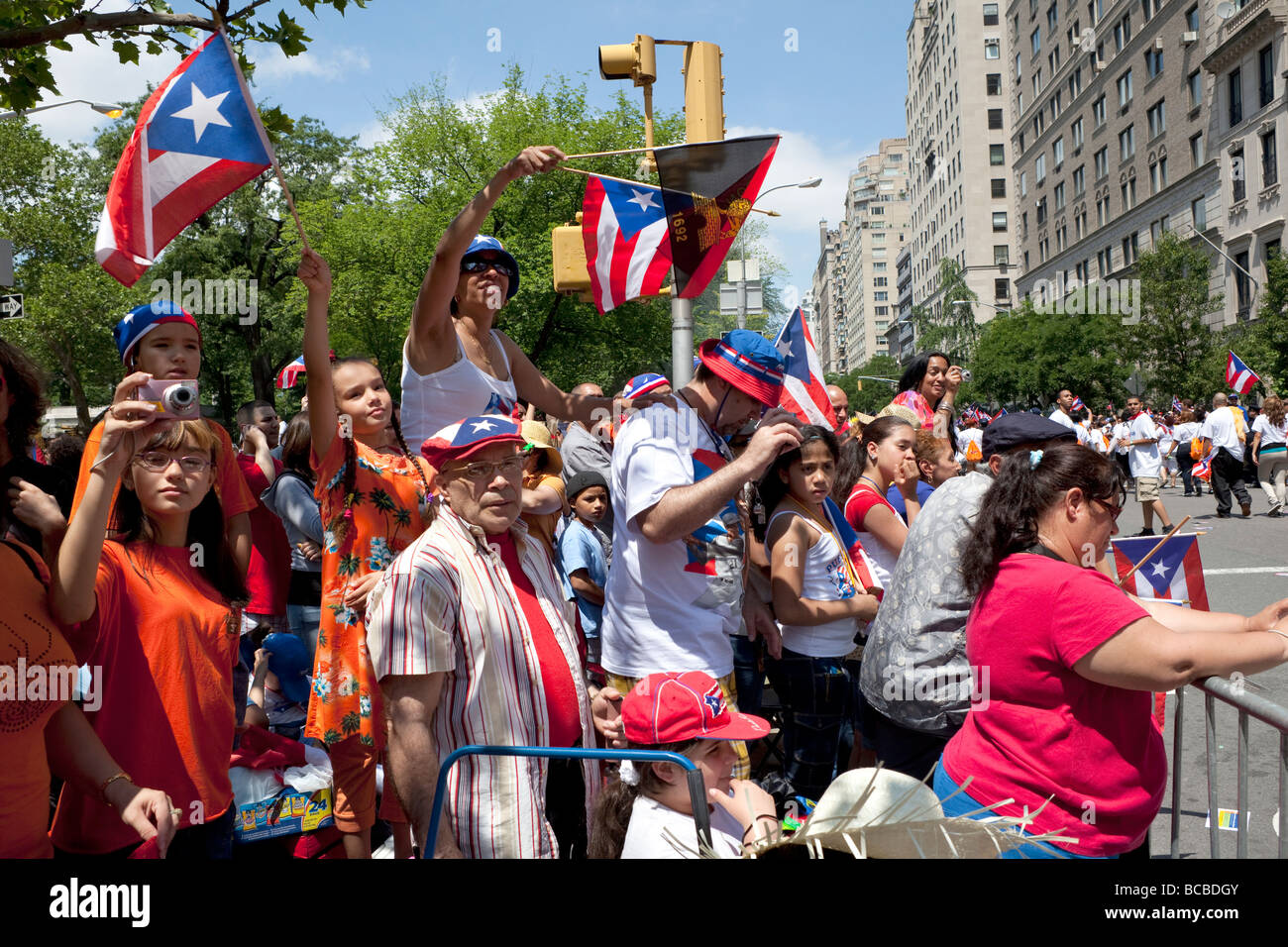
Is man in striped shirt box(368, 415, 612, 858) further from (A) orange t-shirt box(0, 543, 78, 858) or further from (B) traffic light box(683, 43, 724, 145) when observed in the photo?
(B) traffic light box(683, 43, 724, 145)

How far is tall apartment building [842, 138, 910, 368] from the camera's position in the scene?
152375 mm

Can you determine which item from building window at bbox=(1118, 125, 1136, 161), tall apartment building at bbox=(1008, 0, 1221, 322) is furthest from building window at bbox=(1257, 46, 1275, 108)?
building window at bbox=(1118, 125, 1136, 161)

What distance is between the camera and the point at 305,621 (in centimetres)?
533

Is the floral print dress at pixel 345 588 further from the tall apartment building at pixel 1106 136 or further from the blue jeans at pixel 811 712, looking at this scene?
the tall apartment building at pixel 1106 136

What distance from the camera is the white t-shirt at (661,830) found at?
2271mm

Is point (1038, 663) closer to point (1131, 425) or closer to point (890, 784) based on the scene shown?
point (890, 784)

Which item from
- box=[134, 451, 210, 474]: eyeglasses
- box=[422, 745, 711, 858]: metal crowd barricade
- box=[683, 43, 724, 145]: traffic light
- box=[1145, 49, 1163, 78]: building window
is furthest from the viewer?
box=[1145, 49, 1163, 78]: building window

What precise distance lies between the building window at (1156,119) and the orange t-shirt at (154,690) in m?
54.1

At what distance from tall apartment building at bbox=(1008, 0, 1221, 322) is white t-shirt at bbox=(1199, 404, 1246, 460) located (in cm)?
1839

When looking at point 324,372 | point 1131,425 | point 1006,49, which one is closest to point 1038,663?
point 324,372

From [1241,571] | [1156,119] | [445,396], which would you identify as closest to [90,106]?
[445,396]

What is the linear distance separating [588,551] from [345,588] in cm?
251

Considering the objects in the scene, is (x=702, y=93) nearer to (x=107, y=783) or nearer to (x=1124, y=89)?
(x=107, y=783)
